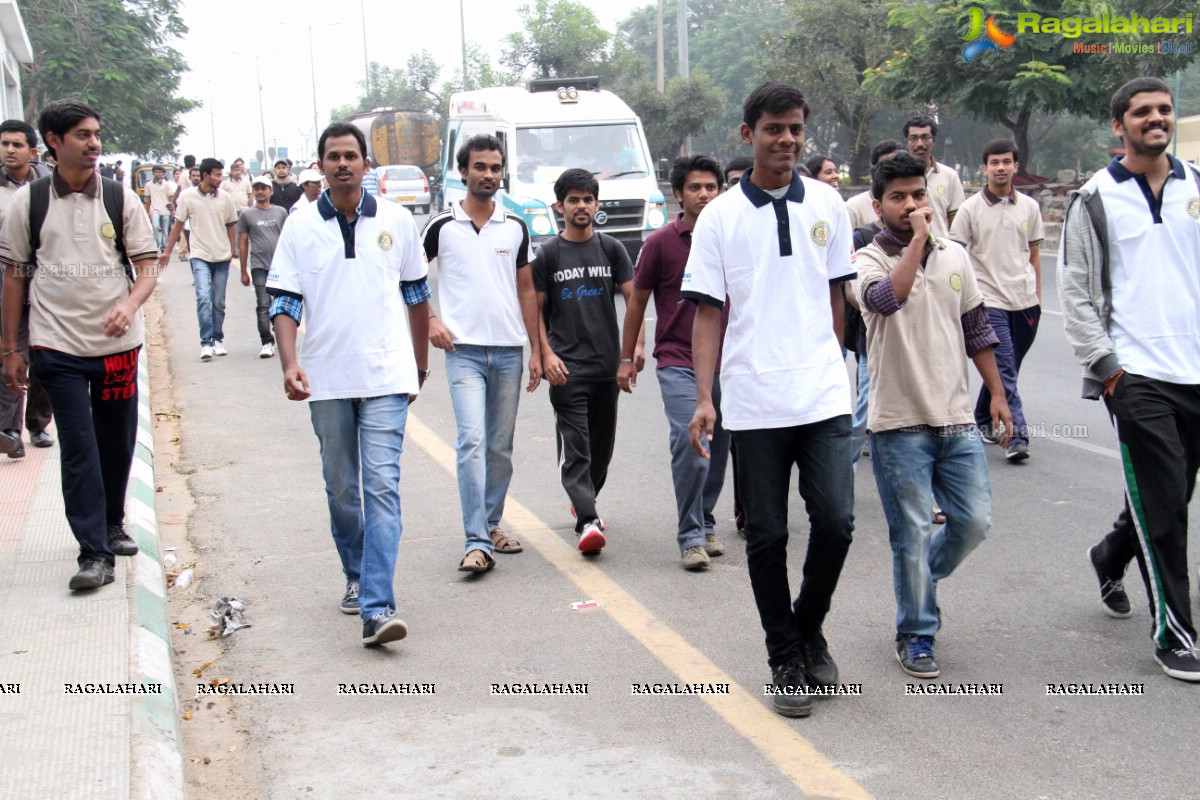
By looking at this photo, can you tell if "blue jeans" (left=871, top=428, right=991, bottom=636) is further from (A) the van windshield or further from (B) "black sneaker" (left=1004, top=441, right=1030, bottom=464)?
(A) the van windshield

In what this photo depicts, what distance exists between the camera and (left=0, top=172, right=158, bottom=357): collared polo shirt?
534cm

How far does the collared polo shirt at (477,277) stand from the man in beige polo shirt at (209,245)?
730 cm

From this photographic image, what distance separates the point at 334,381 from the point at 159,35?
38063 mm

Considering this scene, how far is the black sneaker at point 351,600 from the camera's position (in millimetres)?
5430

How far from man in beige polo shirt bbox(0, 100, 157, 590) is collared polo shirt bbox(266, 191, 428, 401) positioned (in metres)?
0.79

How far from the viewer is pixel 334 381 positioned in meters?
5.03

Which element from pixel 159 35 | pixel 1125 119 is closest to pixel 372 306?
pixel 1125 119

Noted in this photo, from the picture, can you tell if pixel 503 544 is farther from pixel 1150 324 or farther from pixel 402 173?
pixel 402 173

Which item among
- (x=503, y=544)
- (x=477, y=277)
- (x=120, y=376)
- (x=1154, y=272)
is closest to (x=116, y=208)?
(x=120, y=376)

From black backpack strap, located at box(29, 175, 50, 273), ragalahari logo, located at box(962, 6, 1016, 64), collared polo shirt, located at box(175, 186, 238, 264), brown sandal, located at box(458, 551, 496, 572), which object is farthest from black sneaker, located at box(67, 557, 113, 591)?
ragalahari logo, located at box(962, 6, 1016, 64)

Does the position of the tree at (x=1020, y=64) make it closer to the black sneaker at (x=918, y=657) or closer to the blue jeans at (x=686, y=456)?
the blue jeans at (x=686, y=456)

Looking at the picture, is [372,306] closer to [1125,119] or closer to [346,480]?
[346,480]

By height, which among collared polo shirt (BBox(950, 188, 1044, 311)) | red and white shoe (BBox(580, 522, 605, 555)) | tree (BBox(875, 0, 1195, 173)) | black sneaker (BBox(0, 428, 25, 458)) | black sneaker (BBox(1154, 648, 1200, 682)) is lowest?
black sneaker (BBox(1154, 648, 1200, 682))

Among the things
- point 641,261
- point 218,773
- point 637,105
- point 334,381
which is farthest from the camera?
point 637,105
